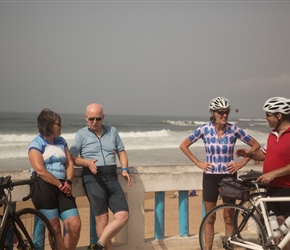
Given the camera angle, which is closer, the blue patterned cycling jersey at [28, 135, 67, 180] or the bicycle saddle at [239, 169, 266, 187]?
the blue patterned cycling jersey at [28, 135, 67, 180]

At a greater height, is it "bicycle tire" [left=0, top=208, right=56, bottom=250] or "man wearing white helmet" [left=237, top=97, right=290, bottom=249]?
"man wearing white helmet" [left=237, top=97, right=290, bottom=249]

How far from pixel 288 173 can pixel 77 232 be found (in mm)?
1939

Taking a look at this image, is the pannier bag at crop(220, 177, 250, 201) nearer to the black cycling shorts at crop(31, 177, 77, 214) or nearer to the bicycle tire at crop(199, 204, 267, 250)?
the bicycle tire at crop(199, 204, 267, 250)

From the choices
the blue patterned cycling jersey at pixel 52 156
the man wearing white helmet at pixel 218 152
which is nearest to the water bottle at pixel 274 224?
the man wearing white helmet at pixel 218 152

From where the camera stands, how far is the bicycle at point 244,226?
380 centimetres

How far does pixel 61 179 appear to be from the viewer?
3.81 m

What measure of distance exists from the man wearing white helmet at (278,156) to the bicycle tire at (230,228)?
22 centimetres

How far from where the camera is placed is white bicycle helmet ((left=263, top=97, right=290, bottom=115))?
12.3 ft

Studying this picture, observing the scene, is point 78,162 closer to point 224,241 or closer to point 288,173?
point 224,241

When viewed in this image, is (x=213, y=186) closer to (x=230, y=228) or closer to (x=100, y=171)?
(x=230, y=228)

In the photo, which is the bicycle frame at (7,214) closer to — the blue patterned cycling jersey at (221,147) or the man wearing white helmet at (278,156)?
the blue patterned cycling jersey at (221,147)

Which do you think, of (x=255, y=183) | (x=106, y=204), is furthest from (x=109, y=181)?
(x=255, y=183)

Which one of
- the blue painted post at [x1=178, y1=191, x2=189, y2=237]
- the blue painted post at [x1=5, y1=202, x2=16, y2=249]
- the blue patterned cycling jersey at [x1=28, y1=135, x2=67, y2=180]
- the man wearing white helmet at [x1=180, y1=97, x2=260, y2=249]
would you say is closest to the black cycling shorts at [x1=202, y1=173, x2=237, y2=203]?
the man wearing white helmet at [x1=180, y1=97, x2=260, y2=249]

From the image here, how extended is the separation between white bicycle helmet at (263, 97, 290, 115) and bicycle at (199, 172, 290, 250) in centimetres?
70
